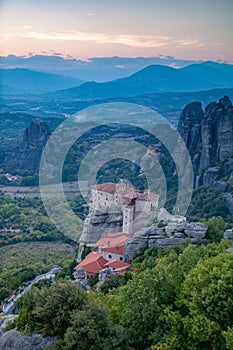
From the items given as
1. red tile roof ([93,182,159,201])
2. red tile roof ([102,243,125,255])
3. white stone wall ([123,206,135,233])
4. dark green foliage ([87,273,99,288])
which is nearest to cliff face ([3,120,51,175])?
red tile roof ([93,182,159,201])

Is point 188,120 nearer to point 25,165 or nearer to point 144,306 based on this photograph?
point 25,165

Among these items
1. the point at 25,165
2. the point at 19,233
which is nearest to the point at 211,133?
the point at 19,233

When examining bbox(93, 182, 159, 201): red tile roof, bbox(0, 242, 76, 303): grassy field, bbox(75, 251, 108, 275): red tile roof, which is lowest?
bbox(0, 242, 76, 303): grassy field

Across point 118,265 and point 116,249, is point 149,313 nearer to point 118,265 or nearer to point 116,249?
point 118,265

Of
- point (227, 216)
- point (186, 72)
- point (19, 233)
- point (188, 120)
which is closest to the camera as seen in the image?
point (227, 216)

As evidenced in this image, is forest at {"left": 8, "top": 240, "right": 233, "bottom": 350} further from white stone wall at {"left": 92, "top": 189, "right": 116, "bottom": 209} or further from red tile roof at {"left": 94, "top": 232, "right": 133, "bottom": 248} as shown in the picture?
white stone wall at {"left": 92, "top": 189, "right": 116, "bottom": 209}

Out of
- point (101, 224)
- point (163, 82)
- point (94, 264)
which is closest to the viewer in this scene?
point (94, 264)

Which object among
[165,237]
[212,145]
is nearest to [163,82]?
[212,145]
